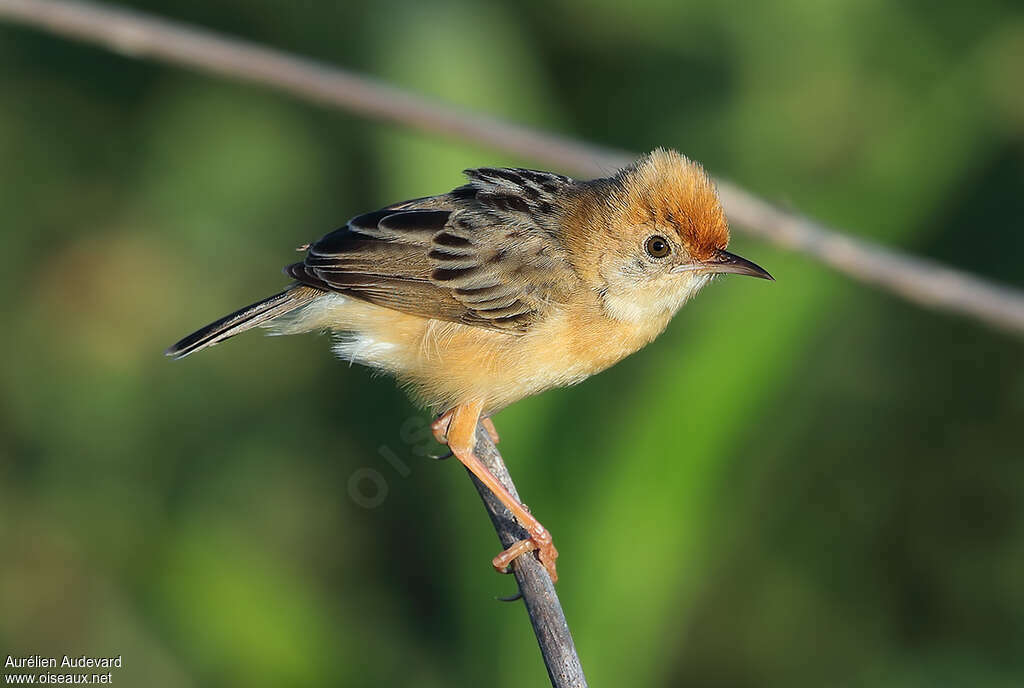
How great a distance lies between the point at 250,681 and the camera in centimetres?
497

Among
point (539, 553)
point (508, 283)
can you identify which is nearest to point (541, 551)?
point (539, 553)

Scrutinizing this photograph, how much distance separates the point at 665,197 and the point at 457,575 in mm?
1824

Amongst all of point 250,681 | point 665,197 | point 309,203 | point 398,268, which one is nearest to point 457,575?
point 250,681

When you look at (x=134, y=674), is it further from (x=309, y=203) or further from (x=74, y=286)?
(x=309, y=203)

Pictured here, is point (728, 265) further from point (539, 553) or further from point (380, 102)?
point (380, 102)

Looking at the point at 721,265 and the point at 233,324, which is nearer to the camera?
the point at 721,265

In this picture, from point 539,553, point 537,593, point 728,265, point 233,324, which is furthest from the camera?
point 233,324

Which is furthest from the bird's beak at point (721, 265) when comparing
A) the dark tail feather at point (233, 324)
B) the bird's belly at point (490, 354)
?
the dark tail feather at point (233, 324)

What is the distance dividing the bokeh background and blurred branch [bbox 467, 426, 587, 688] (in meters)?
0.26

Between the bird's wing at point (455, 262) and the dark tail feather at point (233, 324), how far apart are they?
0.61 ft

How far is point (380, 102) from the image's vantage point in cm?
480

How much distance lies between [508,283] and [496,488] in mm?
814

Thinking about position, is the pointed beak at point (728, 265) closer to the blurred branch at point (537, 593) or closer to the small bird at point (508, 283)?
the small bird at point (508, 283)

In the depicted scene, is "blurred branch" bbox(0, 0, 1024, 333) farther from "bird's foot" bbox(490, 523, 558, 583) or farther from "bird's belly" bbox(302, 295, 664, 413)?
"bird's foot" bbox(490, 523, 558, 583)
